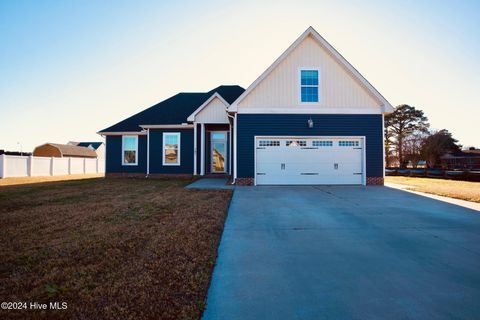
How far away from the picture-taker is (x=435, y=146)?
1179 inches

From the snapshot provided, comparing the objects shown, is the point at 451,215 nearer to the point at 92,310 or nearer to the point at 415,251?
the point at 415,251

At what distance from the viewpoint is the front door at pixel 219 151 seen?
1479cm

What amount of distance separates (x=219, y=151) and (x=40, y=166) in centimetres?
1870

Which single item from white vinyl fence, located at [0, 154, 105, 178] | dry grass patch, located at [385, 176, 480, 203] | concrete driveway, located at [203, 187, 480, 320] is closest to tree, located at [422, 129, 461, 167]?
dry grass patch, located at [385, 176, 480, 203]

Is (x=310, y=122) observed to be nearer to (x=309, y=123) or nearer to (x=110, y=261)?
(x=309, y=123)

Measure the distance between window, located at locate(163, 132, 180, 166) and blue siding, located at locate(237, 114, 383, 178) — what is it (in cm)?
539

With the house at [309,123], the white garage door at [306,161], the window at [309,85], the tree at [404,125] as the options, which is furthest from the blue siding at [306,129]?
the tree at [404,125]

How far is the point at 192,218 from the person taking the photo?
5.14m

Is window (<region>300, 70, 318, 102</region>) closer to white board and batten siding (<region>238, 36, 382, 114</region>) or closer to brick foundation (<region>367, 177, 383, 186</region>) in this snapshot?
white board and batten siding (<region>238, 36, 382, 114</region>)

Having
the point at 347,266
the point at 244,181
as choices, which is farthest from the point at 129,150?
the point at 347,266

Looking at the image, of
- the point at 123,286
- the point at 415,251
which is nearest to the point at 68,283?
the point at 123,286

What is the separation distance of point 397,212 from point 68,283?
6.82m

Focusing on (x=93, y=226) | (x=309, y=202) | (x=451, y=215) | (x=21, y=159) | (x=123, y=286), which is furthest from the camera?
(x=21, y=159)

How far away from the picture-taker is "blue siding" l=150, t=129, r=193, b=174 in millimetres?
14523
